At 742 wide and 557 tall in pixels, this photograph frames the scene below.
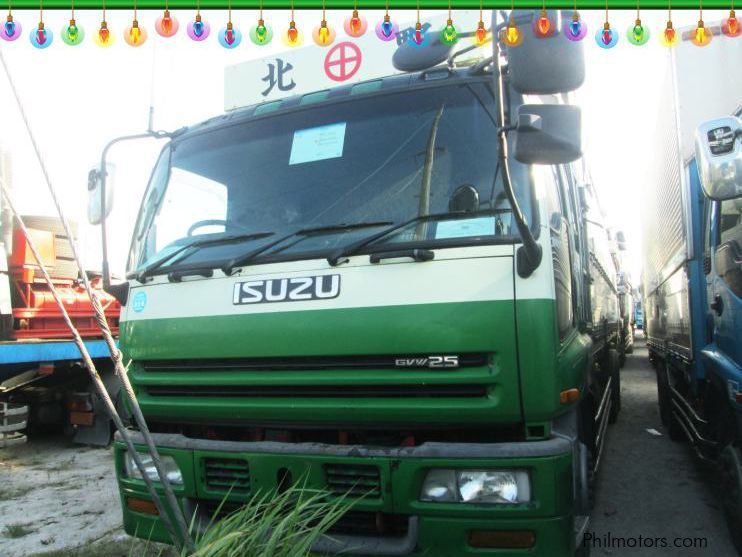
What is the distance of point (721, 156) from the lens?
291cm

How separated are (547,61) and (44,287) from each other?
223 inches

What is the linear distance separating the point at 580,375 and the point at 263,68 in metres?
2.84

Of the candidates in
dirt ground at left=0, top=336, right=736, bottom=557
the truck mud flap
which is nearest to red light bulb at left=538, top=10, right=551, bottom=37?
dirt ground at left=0, top=336, right=736, bottom=557

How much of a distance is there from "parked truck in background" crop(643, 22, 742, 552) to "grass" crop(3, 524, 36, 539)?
14.3 feet

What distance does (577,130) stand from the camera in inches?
95.2

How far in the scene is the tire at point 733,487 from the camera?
10.8ft

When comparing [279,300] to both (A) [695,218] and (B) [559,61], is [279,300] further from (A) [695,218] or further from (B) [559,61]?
(A) [695,218]

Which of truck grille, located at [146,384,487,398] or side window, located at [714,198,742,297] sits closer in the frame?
truck grille, located at [146,384,487,398]

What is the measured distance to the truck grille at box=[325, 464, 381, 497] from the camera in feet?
8.30

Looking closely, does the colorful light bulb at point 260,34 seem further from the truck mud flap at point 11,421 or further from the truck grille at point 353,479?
the truck mud flap at point 11,421

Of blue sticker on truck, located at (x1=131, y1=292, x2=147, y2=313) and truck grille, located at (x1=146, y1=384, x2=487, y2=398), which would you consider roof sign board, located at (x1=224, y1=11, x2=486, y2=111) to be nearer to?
blue sticker on truck, located at (x1=131, y1=292, x2=147, y2=313)

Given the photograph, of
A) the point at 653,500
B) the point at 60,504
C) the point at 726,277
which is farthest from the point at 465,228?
the point at 60,504

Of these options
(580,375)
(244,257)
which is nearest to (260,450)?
(244,257)

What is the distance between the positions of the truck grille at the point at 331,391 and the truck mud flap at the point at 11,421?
11.9 feet
